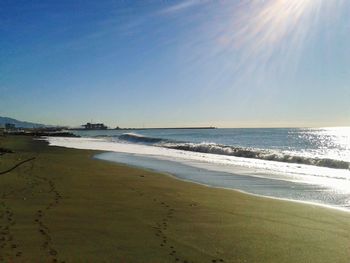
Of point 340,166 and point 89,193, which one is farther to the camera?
point 340,166

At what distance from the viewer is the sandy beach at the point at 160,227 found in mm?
7207

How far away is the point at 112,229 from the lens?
8750mm

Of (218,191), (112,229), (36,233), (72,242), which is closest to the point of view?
(72,242)

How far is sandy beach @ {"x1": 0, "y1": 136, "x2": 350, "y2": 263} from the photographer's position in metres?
7.21

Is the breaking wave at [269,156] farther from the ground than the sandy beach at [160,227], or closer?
farther from the ground

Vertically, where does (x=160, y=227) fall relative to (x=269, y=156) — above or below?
below

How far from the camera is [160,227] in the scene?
9070 millimetres

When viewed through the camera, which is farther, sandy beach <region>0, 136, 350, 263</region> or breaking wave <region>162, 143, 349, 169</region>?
breaking wave <region>162, 143, 349, 169</region>

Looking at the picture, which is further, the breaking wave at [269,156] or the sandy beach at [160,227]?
the breaking wave at [269,156]

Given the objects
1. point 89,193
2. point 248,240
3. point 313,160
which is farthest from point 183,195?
point 313,160

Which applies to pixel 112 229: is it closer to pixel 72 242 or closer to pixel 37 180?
pixel 72 242

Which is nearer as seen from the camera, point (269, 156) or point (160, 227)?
point (160, 227)

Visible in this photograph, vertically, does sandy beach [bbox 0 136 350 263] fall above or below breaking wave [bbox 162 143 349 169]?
below

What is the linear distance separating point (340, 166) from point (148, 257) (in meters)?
25.7
